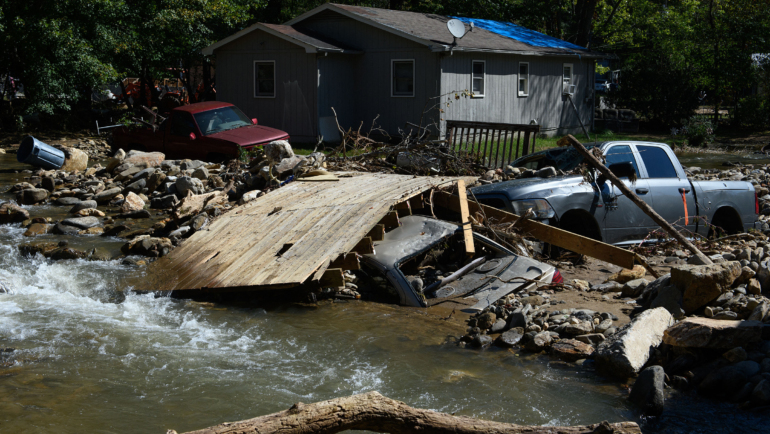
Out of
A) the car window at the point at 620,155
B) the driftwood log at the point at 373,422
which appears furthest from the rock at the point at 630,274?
the driftwood log at the point at 373,422

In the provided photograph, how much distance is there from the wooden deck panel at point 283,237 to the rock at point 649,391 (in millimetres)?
3108

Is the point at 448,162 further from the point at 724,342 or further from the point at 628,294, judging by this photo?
the point at 724,342

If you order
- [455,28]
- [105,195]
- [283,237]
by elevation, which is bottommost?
[105,195]

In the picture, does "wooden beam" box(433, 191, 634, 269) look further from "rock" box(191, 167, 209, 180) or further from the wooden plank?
"rock" box(191, 167, 209, 180)

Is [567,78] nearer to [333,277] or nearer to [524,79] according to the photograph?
[524,79]

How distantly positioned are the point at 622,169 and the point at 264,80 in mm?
15215

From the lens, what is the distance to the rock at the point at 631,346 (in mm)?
5566

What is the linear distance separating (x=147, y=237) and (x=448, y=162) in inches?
227

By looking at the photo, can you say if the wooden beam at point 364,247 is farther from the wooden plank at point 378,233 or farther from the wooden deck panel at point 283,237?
the wooden plank at point 378,233

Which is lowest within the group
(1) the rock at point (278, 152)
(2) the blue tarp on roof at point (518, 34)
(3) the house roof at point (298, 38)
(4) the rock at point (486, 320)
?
(4) the rock at point (486, 320)

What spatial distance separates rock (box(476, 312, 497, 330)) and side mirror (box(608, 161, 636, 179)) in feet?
10.7

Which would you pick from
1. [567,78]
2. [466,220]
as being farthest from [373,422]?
[567,78]

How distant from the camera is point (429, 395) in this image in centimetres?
533

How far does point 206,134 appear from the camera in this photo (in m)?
16.1
